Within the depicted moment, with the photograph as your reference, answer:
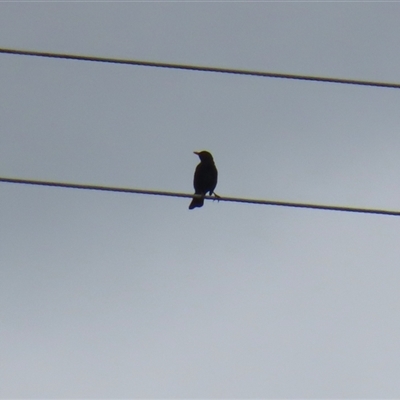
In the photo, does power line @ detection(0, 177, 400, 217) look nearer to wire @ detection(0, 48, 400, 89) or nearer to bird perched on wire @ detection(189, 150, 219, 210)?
wire @ detection(0, 48, 400, 89)

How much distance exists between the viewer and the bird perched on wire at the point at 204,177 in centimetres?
1353

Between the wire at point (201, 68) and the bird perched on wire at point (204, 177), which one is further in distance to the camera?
the bird perched on wire at point (204, 177)

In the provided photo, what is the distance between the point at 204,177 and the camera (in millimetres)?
13555

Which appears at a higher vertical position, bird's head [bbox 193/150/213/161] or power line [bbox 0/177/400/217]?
bird's head [bbox 193/150/213/161]

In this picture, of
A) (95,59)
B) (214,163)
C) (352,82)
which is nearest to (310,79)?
(352,82)

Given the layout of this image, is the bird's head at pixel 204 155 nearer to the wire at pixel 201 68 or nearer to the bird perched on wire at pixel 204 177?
the bird perched on wire at pixel 204 177

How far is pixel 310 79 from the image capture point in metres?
7.80

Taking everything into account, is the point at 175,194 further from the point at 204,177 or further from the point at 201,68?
the point at 204,177

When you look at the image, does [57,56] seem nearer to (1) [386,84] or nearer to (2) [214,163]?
(1) [386,84]

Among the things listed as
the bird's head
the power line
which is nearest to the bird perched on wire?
the bird's head

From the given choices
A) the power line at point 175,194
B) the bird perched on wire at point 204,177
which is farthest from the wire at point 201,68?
the bird perched on wire at point 204,177

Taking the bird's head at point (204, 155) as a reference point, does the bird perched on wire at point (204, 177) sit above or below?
below

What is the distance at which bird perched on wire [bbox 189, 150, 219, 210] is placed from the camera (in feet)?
44.4

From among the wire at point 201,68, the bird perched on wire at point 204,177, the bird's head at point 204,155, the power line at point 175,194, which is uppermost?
the bird's head at point 204,155
